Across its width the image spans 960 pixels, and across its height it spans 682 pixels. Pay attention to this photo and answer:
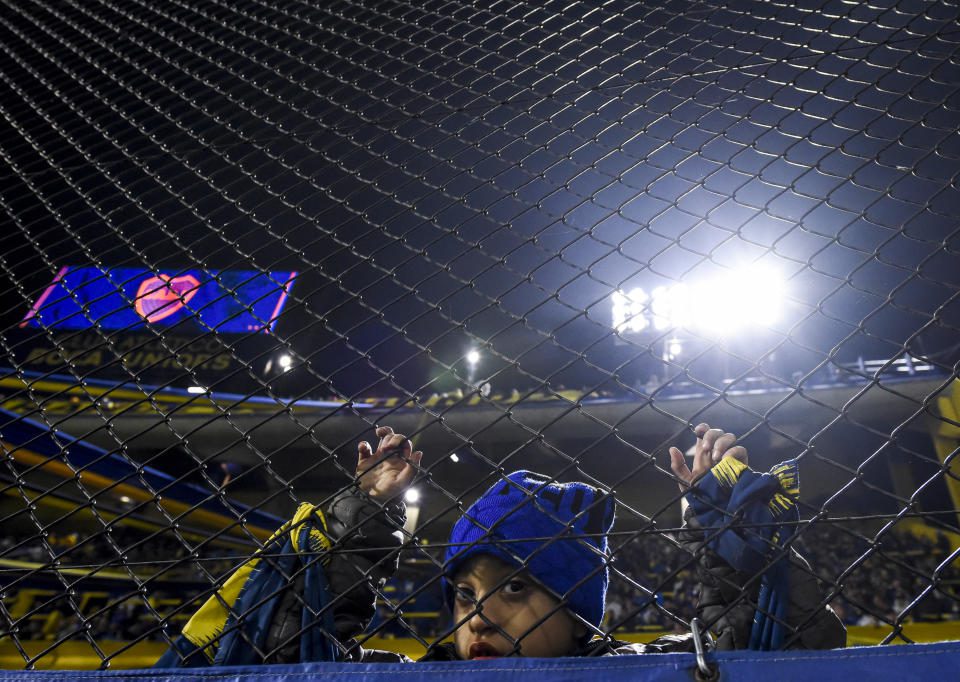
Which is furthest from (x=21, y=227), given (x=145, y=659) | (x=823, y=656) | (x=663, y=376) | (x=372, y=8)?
(x=663, y=376)

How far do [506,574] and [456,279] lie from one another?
83 cm

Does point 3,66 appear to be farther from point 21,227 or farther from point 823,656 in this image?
point 823,656

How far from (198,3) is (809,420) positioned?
9.66 meters

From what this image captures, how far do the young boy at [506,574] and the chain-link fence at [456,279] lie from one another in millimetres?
14

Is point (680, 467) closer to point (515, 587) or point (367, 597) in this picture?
point (515, 587)

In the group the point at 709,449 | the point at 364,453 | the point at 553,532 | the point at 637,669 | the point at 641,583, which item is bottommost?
the point at 641,583

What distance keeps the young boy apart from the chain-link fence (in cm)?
1

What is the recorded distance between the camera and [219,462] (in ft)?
39.4

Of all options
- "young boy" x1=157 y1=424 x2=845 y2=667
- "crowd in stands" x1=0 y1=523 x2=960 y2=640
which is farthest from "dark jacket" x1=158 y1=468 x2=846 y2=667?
"crowd in stands" x1=0 y1=523 x2=960 y2=640

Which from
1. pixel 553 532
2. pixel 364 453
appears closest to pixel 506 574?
pixel 553 532

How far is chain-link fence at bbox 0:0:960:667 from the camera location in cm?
111

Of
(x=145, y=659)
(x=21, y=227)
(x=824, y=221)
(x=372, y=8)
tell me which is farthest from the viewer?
(x=824, y=221)

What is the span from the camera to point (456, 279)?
1.66 m

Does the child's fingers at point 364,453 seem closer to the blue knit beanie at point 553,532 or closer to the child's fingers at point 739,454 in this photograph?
the blue knit beanie at point 553,532
